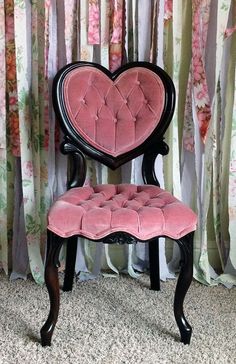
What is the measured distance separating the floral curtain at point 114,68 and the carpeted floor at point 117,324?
0.42ft

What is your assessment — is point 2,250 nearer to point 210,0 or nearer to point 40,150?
point 40,150

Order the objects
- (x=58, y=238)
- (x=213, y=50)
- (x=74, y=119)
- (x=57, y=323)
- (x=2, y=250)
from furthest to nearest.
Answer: (x=2, y=250) → (x=213, y=50) → (x=74, y=119) → (x=57, y=323) → (x=58, y=238)

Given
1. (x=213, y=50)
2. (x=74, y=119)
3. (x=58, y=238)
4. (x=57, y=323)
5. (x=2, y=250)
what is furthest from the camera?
(x=2, y=250)

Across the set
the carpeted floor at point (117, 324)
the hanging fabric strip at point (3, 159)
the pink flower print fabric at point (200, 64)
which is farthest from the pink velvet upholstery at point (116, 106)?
the carpeted floor at point (117, 324)

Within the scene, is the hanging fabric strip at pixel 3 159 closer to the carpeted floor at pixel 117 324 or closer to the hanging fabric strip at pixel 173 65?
the carpeted floor at pixel 117 324

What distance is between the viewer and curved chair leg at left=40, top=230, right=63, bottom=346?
1.51m

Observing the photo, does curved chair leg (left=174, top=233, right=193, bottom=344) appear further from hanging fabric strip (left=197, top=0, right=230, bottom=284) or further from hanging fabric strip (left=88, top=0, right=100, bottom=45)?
hanging fabric strip (left=88, top=0, right=100, bottom=45)

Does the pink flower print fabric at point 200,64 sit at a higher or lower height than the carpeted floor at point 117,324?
higher

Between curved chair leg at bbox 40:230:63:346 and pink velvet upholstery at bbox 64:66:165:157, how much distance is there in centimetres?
52

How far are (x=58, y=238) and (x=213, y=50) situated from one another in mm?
1090

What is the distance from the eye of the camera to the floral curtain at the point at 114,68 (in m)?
1.92

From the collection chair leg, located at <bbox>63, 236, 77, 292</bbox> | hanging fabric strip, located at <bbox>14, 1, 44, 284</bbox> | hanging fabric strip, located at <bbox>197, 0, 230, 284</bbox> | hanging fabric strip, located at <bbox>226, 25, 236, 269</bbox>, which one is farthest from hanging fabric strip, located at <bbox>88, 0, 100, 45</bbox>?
chair leg, located at <bbox>63, 236, 77, 292</bbox>

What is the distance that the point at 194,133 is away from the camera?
79.5 inches

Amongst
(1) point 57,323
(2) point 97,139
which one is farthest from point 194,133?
(1) point 57,323
